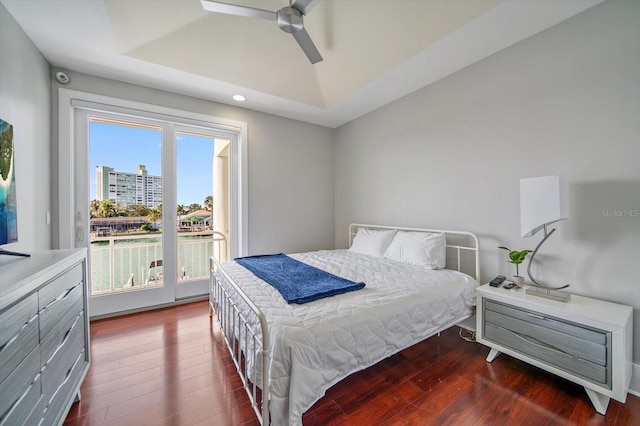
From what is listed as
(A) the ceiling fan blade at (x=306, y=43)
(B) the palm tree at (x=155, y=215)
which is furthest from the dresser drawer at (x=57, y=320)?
(A) the ceiling fan blade at (x=306, y=43)

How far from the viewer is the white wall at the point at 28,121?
1740 mm

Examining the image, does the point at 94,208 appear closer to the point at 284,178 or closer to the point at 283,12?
the point at 284,178

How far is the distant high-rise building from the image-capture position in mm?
2781

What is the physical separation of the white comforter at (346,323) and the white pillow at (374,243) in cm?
68

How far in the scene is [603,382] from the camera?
4.77 ft

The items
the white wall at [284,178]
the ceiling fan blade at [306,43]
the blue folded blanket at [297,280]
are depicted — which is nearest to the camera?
the blue folded blanket at [297,280]

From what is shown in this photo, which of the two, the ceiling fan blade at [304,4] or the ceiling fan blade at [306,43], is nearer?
the ceiling fan blade at [304,4]

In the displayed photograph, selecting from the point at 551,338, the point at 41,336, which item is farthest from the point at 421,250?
the point at 41,336

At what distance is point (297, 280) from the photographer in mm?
1952

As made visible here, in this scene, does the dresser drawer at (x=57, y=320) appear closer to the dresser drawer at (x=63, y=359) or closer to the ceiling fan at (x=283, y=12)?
the dresser drawer at (x=63, y=359)

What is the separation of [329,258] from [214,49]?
96.4 inches

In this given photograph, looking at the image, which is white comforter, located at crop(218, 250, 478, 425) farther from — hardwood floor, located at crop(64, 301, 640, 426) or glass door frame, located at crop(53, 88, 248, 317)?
glass door frame, located at crop(53, 88, 248, 317)

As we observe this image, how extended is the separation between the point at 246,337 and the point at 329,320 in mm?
504

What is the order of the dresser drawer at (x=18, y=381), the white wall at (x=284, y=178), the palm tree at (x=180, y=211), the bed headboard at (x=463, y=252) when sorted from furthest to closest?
the white wall at (x=284, y=178) < the palm tree at (x=180, y=211) < the bed headboard at (x=463, y=252) < the dresser drawer at (x=18, y=381)
